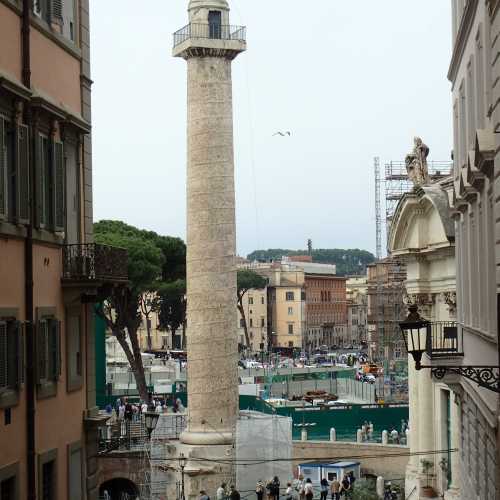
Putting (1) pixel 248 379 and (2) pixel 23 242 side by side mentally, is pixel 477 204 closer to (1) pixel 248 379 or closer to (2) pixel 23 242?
(2) pixel 23 242

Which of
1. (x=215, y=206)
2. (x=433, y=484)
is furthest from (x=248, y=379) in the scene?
(x=433, y=484)

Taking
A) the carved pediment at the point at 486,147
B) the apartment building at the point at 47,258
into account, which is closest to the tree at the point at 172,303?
the apartment building at the point at 47,258

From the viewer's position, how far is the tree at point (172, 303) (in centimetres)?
7206

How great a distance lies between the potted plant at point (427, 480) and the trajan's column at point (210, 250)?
7.43 meters

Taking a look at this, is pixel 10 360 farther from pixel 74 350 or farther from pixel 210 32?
pixel 210 32

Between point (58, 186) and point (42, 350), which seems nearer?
point (42, 350)

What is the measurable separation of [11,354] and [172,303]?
215 ft

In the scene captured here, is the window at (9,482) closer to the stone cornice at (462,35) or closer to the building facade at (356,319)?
the stone cornice at (462,35)

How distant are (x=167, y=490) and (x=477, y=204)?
25.2 meters

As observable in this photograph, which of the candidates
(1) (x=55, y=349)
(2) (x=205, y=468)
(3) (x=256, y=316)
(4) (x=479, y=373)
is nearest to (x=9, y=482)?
(1) (x=55, y=349)

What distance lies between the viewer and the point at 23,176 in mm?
14305

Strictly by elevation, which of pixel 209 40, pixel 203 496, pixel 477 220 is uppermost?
pixel 209 40

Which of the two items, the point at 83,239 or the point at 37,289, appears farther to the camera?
the point at 83,239

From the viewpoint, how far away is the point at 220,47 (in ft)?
124
